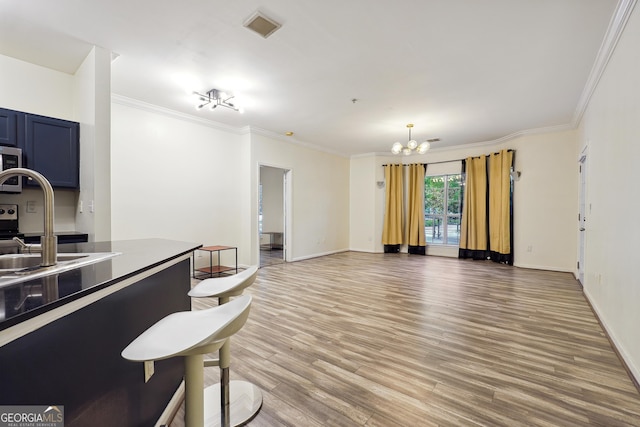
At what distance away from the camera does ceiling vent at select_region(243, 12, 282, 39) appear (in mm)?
2383

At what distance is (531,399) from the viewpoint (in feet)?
5.71

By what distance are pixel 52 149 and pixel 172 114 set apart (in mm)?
1922

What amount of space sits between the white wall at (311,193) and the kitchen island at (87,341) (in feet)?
13.8

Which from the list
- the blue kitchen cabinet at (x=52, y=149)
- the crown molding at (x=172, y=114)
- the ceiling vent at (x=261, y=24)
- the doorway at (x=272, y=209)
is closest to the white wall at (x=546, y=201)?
A: the ceiling vent at (x=261, y=24)

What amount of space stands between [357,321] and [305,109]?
3303 millimetres

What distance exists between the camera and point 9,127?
277 centimetres

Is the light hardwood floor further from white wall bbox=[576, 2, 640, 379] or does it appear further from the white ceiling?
the white ceiling

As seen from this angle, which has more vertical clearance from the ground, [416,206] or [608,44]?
[608,44]

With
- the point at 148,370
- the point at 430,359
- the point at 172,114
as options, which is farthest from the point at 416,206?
the point at 148,370

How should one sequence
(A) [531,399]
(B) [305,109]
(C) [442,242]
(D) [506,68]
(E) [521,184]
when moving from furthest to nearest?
(C) [442,242]
(E) [521,184]
(B) [305,109]
(D) [506,68]
(A) [531,399]

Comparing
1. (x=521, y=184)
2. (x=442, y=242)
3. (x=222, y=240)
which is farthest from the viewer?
(x=442, y=242)

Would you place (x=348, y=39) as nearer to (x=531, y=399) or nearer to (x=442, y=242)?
(x=531, y=399)

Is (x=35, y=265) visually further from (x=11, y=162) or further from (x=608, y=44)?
(x=608, y=44)

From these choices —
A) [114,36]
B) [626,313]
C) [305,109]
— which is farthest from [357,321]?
[114,36]
